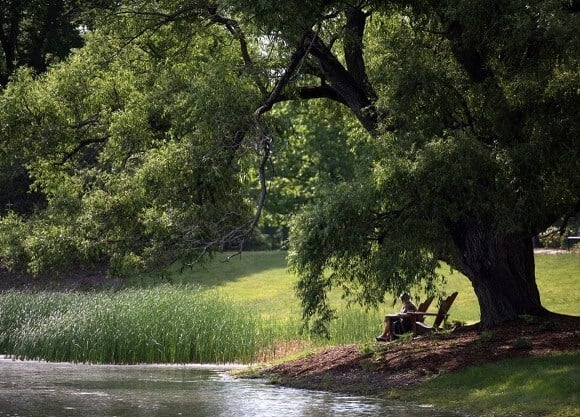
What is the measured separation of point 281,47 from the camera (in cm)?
1828

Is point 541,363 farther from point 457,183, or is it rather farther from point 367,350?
point 367,350

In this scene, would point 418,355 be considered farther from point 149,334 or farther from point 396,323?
point 149,334

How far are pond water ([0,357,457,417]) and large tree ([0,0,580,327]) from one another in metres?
2.13

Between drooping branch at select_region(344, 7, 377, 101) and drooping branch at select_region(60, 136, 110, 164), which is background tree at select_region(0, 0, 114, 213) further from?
drooping branch at select_region(344, 7, 377, 101)

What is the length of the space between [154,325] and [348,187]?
7.57 metres

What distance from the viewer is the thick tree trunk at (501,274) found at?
18.8m

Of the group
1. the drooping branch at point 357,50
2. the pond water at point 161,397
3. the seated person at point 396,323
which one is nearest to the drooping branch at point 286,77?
the drooping branch at point 357,50

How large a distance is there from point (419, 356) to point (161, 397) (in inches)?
179

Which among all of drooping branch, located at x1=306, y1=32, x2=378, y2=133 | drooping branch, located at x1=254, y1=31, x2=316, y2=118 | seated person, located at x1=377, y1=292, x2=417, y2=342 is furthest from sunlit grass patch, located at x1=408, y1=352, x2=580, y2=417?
drooping branch, located at x1=254, y1=31, x2=316, y2=118

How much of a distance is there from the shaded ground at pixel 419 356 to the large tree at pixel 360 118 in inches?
40.1

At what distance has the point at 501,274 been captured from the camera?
19.1 m

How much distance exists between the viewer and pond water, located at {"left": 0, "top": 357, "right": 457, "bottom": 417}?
14125 millimetres

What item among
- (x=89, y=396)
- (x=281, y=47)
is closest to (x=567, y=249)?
(x=281, y=47)

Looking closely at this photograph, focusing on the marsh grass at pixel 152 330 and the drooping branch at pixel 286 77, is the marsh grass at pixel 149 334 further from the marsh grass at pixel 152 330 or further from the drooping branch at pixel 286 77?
the drooping branch at pixel 286 77
